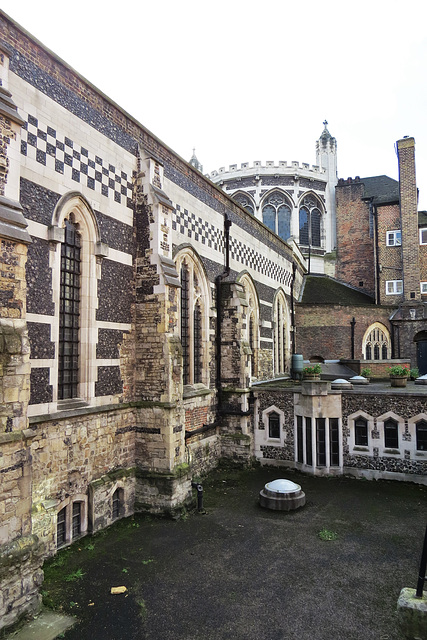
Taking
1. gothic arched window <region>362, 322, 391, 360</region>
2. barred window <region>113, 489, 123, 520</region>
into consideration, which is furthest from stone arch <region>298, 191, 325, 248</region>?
barred window <region>113, 489, 123, 520</region>

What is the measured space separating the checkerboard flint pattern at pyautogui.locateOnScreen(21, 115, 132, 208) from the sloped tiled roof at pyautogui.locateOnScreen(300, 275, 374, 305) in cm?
1788

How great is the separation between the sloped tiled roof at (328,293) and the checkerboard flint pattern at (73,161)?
704 inches

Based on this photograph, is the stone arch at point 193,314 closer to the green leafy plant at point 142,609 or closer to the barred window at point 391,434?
the barred window at point 391,434

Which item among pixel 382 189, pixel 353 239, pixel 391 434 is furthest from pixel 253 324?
pixel 382 189

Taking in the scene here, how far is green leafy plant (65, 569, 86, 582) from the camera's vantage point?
739cm

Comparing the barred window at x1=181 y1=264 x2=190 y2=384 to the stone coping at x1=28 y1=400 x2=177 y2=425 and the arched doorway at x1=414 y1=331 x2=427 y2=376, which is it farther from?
the arched doorway at x1=414 y1=331 x2=427 y2=376

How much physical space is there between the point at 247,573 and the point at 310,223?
33.8 metres

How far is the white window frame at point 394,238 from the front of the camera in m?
29.8

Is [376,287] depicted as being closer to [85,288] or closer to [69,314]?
[85,288]

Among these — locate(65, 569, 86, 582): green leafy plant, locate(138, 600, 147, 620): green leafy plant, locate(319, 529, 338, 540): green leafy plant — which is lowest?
locate(319, 529, 338, 540): green leafy plant

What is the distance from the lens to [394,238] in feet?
98.4

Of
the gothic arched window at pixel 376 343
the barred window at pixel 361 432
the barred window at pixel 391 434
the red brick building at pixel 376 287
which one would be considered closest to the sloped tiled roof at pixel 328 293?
the red brick building at pixel 376 287

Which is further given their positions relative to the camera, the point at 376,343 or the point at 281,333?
the point at 376,343

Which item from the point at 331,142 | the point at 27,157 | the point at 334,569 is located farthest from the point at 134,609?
the point at 331,142
